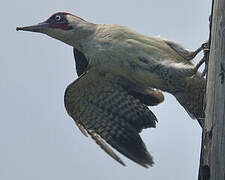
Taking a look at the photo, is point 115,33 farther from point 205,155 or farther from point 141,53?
point 205,155

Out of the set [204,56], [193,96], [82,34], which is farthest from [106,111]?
[204,56]

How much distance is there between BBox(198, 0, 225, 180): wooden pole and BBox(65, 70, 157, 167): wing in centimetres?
261

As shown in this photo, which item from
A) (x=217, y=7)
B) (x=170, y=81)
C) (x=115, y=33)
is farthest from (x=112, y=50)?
(x=217, y=7)

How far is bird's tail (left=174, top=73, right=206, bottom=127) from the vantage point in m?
8.40

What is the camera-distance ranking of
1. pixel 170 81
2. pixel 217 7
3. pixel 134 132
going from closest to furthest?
pixel 217 7 → pixel 170 81 → pixel 134 132

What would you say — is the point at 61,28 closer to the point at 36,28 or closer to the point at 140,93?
the point at 36,28

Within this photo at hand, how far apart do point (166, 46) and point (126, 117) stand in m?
1.26

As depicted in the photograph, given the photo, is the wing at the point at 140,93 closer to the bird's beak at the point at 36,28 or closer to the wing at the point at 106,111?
the wing at the point at 106,111

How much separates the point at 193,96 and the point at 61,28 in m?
2.09

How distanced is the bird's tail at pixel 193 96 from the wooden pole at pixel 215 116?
2033 millimetres

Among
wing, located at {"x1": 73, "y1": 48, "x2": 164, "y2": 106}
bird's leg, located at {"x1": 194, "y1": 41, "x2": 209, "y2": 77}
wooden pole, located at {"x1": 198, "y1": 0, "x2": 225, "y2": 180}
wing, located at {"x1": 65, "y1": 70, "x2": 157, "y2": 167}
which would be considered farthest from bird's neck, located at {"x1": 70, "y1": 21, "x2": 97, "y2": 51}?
wooden pole, located at {"x1": 198, "y1": 0, "x2": 225, "y2": 180}

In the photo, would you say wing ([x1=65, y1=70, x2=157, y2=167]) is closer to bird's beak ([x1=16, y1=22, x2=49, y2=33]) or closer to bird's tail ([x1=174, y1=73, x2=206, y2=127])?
bird's tail ([x1=174, y1=73, x2=206, y2=127])

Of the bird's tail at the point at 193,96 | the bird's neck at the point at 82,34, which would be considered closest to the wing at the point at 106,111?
the bird's neck at the point at 82,34

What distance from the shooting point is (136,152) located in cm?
842
